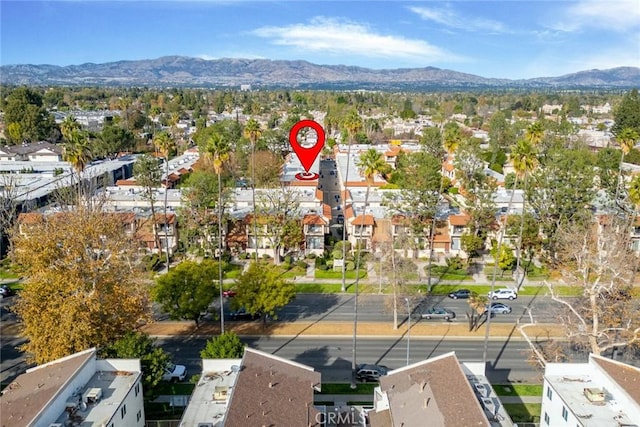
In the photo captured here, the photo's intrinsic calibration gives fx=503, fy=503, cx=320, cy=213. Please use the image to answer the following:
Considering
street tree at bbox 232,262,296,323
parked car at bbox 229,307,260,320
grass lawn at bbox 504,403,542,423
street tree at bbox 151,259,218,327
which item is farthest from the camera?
parked car at bbox 229,307,260,320

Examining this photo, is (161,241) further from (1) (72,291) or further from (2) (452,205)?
(2) (452,205)

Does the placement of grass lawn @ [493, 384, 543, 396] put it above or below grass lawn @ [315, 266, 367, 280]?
below

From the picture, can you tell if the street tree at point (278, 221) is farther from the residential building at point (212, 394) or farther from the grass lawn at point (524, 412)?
the grass lawn at point (524, 412)

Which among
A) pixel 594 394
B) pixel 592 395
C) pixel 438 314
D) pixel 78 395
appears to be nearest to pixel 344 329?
pixel 438 314

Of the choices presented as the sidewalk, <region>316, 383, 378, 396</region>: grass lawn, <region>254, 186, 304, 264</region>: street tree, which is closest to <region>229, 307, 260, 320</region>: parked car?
the sidewalk


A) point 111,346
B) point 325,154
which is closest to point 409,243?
point 111,346

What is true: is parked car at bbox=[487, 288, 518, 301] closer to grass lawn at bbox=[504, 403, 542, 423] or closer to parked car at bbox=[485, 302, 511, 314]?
parked car at bbox=[485, 302, 511, 314]

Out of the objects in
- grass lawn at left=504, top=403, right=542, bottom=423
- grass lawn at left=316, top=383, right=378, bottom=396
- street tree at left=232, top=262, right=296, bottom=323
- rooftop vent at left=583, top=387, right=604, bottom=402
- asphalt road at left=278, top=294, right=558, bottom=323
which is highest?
rooftop vent at left=583, top=387, right=604, bottom=402

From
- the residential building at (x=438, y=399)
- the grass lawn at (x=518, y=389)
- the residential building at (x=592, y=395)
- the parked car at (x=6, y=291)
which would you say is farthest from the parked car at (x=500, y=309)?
the parked car at (x=6, y=291)
